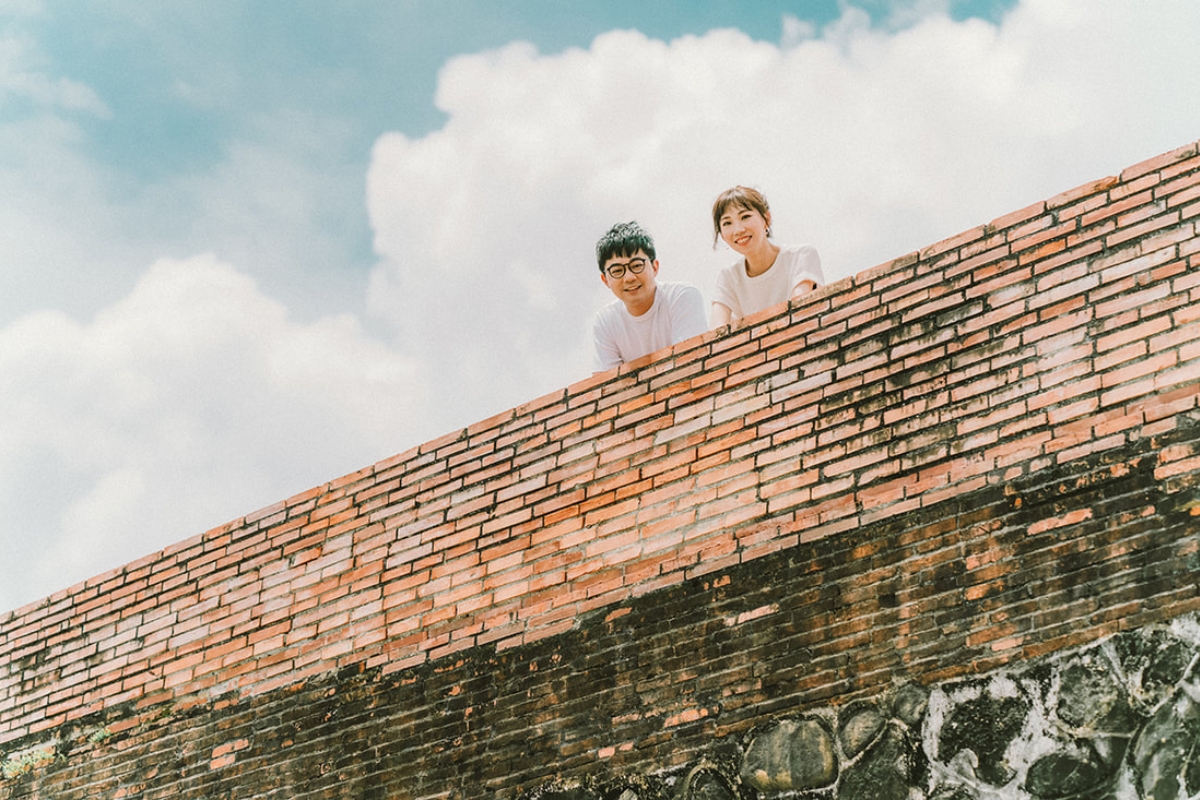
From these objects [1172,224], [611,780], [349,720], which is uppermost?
[1172,224]

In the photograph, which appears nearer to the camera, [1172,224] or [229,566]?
[1172,224]

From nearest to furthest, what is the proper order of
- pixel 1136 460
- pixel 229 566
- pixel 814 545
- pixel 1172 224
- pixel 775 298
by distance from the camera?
pixel 1136 460
pixel 1172 224
pixel 814 545
pixel 775 298
pixel 229 566

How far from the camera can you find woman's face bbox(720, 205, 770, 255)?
271 inches

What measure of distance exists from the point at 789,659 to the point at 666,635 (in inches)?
24.3

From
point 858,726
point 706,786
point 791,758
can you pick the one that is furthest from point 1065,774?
point 706,786

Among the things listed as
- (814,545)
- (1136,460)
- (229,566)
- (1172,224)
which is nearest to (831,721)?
(814,545)

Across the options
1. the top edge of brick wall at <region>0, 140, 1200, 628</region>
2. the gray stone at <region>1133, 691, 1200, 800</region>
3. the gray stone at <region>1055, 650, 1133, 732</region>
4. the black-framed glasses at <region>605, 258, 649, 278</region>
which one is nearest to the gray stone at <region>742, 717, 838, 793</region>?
the gray stone at <region>1055, 650, 1133, 732</region>

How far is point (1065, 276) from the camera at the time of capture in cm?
532

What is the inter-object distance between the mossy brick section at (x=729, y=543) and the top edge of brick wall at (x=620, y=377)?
0.02 meters

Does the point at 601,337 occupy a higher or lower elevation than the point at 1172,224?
higher

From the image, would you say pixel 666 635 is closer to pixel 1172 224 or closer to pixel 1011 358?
pixel 1011 358

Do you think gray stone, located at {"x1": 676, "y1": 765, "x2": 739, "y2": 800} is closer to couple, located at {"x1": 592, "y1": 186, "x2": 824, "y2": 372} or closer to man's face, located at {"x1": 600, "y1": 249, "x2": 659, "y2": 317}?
couple, located at {"x1": 592, "y1": 186, "x2": 824, "y2": 372}

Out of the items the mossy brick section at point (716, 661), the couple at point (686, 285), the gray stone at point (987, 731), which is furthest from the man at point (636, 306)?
the gray stone at point (987, 731)

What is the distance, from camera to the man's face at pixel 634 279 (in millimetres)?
7164
